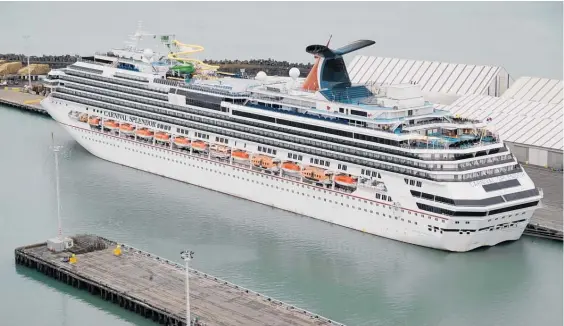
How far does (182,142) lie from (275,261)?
38.1 feet

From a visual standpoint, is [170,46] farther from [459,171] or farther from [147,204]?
[459,171]

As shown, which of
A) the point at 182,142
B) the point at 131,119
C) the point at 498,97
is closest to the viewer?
the point at 182,142

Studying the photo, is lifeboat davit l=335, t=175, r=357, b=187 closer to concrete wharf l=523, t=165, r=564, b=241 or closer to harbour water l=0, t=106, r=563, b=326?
harbour water l=0, t=106, r=563, b=326

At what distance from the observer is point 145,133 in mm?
48406

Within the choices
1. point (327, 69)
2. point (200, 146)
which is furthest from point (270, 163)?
point (327, 69)

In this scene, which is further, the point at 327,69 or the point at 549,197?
the point at 327,69

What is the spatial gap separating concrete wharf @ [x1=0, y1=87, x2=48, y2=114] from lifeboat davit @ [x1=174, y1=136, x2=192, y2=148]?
18695mm

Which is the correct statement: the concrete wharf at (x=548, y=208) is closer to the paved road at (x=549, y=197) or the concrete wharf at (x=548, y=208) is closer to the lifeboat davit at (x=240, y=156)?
the paved road at (x=549, y=197)

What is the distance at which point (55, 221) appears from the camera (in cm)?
4144

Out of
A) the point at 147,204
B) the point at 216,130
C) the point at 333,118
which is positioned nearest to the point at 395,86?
the point at 333,118

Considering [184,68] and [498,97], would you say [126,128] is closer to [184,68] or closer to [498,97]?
[184,68]

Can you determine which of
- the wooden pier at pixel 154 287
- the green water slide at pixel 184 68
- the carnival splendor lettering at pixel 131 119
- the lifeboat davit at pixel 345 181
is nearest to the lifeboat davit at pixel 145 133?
the carnival splendor lettering at pixel 131 119

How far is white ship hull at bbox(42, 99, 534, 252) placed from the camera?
37750 mm

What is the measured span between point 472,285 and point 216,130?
1546 centimetres
